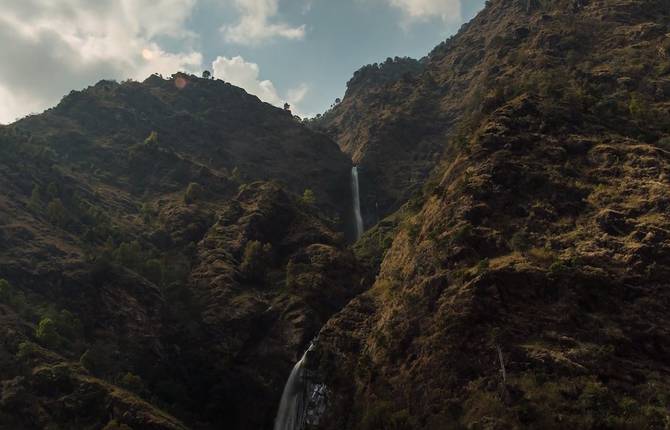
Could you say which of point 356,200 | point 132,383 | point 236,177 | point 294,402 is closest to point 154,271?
point 132,383

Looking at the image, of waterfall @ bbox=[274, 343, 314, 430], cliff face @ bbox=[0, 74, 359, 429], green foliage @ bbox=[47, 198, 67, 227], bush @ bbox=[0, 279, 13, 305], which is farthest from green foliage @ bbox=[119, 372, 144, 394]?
green foliage @ bbox=[47, 198, 67, 227]

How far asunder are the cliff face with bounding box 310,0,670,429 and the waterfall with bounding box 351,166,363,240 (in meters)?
50.8

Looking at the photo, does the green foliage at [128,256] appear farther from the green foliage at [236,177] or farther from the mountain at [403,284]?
the green foliage at [236,177]

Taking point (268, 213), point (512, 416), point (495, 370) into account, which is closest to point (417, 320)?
point (495, 370)

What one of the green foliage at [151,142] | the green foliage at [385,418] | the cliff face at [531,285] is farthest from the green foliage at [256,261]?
the green foliage at [151,142]

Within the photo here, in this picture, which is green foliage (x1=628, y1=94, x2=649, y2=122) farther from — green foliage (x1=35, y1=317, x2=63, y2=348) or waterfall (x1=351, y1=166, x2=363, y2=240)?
green foliage (x1=35, y1=317, x2=63, y2=348)

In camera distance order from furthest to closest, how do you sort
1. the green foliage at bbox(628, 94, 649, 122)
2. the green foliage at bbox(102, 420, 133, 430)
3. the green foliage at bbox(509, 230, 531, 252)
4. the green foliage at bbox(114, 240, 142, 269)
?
the green foliage at bbox(114, 240, 142, 269) → the green foliage at bbox(628, 94, 649, 122) → the green foliage at bbox(509, 230, 531, 252) → the green foliage at bbox(102, 420, 133, 430)

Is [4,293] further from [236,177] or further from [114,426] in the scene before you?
[236,177]

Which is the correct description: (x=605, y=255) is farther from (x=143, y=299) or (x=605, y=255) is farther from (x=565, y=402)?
(x=143, y=299)

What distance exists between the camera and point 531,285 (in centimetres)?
5400

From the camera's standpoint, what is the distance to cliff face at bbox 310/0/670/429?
148ft

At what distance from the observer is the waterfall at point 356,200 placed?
478 feet

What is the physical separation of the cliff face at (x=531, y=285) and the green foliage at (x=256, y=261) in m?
22.4

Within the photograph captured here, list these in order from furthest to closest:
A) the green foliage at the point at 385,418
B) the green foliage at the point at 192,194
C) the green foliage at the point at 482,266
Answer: the green foliage at the point at 192,194, the green foliage at the point at 482,266, the green foliage at the point at 385,418
